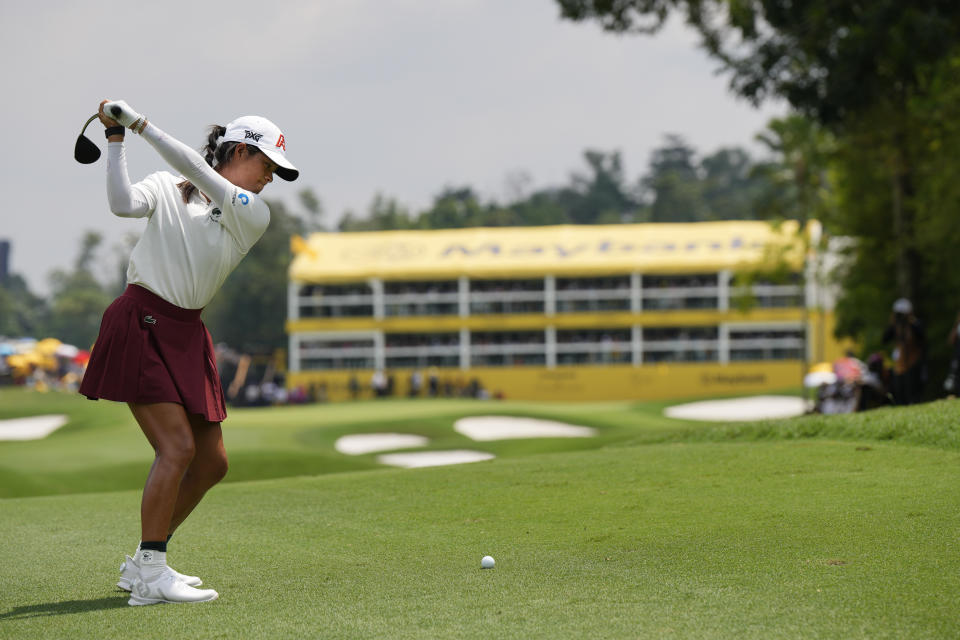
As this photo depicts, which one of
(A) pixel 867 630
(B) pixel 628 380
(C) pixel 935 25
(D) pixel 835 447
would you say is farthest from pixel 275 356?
(A) pixel 867 630

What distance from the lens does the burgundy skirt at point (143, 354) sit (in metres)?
5.12

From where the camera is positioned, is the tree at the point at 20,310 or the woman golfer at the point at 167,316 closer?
the woman golfer at the point at 167,316

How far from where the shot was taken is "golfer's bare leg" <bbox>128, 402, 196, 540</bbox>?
5.17 meters

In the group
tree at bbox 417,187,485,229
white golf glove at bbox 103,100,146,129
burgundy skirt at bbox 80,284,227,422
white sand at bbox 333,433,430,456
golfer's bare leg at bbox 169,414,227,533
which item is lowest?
white sand at bbox 333,433,430,456

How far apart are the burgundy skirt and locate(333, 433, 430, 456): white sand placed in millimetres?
16529

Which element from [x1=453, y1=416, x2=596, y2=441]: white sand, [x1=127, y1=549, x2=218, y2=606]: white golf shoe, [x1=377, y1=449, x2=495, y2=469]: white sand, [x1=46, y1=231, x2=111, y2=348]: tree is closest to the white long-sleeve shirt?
[x1=127, y1=549, x2=218, y2=606]: white golf shoe

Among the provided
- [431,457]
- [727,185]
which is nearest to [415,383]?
[431,457]

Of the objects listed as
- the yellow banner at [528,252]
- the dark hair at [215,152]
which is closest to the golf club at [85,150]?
the dark hair at [215,152]

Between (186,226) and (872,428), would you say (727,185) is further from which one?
(186,226)

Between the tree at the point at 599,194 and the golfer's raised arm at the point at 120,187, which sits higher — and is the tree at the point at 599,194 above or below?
above

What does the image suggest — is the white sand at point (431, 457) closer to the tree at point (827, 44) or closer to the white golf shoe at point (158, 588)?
the tree at point (827, 44)

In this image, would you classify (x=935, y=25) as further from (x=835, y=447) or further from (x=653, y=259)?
(x=653, y=259)

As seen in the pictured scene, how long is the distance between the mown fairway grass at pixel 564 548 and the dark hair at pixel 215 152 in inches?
73.5

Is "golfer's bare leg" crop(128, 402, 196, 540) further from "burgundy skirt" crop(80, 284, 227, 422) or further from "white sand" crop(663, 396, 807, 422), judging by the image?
"white sand" crop(663, 396, 807, 422)
